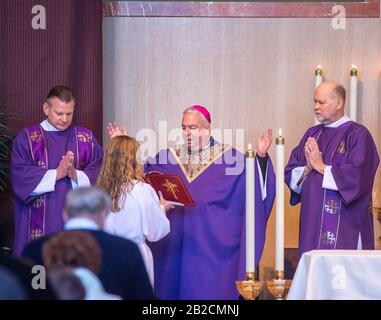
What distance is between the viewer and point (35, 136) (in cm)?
589

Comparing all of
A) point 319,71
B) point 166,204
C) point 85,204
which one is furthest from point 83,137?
point 85,204

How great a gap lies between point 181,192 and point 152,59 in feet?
6.10

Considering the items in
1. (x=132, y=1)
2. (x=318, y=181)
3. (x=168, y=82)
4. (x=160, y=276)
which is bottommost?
(x=160, y=276)

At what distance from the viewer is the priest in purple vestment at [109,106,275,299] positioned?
5.88 metres

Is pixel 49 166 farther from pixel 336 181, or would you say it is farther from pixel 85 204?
pixel 85 204

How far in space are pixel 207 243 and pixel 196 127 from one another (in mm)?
803

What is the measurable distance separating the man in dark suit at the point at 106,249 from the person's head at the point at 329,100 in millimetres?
3452

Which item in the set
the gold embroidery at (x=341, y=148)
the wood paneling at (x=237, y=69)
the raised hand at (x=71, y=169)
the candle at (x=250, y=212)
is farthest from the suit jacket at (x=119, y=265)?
the wood paneling at (x=237, y=69)

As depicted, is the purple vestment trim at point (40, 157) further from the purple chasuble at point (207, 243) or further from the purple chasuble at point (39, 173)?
the purple chasuble at point (207, 243)

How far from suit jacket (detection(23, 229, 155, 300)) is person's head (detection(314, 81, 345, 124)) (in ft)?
11.4

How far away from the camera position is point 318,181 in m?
5.84
